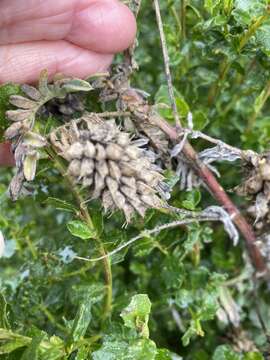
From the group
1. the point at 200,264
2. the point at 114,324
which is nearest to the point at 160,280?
the point at 200,264

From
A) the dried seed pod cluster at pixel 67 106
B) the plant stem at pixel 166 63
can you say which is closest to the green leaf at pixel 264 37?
the plant stem at pixel 166 63

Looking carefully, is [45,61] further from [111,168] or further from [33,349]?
[33,349]

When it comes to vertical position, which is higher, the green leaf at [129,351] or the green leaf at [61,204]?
the green leaf at [61,204]

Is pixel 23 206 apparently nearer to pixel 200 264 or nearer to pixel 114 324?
pixel 200 264

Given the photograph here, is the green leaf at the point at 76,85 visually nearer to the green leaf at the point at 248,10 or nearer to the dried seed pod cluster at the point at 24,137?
the dried seed pod cluster at the point at 24,137

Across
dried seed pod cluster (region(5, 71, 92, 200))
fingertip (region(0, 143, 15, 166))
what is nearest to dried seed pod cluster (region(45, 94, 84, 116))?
dried seed pod cluster (region(5, 71, 92, 200))
